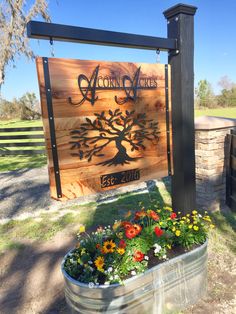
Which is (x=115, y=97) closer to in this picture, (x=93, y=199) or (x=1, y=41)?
(x=93, y=199)

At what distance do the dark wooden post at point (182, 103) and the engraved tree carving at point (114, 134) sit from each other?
0.84 feet

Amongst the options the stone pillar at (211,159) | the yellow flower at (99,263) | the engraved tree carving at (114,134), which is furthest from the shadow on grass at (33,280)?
the stone pillar at (211,159)

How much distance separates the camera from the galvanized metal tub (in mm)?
1727

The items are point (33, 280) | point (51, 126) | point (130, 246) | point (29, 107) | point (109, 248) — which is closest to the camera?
point (51, 126)

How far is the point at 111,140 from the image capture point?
84.2 inches

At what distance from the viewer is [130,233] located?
213cm

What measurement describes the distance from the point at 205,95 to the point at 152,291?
5716 centimetres

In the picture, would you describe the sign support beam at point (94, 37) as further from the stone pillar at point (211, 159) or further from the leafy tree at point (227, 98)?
the leafy tree at point (227, 98)

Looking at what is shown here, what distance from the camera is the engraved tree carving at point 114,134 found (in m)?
2.00

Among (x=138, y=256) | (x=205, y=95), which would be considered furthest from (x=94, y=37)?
(x=205, y=95)

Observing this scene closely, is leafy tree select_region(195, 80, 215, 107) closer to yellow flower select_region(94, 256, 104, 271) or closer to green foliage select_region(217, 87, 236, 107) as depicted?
green foliage select_region(217, 87, 236, 107)

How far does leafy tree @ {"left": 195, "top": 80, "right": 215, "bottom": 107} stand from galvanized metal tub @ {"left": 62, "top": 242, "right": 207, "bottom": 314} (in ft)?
172

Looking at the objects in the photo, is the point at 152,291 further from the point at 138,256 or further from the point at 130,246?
the point at 130,246

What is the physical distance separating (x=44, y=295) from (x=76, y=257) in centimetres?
80
